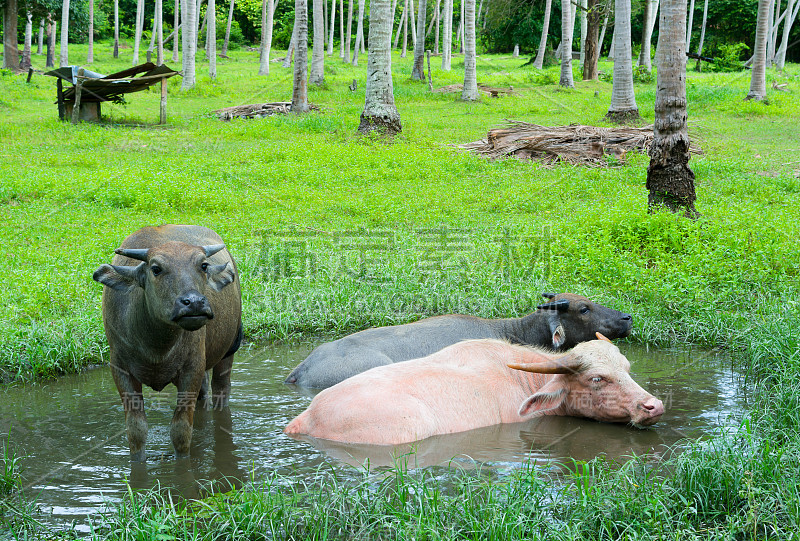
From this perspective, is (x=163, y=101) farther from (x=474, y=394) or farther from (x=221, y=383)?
(x=474, y=394)

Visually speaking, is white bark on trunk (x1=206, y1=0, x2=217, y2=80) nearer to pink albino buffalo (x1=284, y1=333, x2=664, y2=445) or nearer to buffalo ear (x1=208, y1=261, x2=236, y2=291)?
pink albino buffalo (x1=284, y1=333, x2=664, y2=445)

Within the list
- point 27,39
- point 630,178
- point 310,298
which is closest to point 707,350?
point 310,298

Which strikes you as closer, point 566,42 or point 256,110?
point 256,110

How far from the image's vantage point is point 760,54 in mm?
24125

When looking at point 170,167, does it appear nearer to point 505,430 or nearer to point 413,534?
point 505,430

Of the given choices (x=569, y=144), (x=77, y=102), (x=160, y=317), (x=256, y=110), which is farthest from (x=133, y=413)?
(x=256, y=110)

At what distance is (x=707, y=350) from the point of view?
25.6 ft

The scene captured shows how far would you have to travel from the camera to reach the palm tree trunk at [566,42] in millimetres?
28281

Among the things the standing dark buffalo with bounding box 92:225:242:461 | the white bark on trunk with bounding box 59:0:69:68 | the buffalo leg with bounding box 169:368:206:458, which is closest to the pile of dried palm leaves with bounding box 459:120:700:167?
the standing dark buffalo with bounding box 92:225:242:461

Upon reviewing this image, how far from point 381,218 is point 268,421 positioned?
22.9 ft

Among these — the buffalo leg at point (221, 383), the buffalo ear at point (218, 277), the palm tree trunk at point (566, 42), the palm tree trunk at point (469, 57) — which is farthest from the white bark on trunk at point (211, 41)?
the buffalo ear at point (218, 277)

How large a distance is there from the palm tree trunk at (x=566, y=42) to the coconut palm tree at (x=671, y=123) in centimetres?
1796

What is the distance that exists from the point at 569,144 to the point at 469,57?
10.1 meters

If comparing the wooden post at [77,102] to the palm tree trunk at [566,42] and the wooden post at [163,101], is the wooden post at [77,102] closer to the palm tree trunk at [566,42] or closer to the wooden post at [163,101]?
the wooden post at [163,101]
